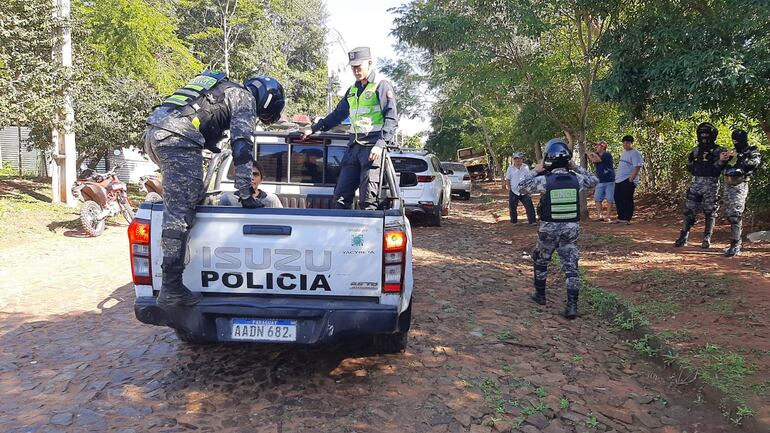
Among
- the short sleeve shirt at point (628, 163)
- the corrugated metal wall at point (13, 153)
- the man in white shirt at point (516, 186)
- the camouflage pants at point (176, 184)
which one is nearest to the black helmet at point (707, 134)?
the short sleeve shirt at point (628, 163)

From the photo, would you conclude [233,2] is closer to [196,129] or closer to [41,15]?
[41,15]

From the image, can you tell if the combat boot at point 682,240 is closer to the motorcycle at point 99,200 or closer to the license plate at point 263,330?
the license plate at point 263,330

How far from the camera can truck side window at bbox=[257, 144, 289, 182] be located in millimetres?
5887

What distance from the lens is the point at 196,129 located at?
3.64 m

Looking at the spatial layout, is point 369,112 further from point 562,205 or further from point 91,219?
point 91,219

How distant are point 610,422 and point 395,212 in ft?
6.30

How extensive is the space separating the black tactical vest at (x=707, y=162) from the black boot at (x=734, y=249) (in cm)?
96

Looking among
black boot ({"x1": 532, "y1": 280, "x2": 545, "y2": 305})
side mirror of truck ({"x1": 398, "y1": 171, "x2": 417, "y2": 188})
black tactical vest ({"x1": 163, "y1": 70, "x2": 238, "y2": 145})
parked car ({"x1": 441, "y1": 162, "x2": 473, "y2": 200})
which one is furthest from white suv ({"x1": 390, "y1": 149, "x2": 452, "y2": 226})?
parked car ({"x1": 441, "y1": 162, "x2": 473, "y2": 200})

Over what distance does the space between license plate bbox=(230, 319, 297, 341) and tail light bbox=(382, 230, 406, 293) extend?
67 cm

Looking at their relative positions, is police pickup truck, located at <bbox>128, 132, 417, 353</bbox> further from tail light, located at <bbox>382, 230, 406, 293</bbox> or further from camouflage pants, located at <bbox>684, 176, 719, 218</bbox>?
camouflage pants, located at <bbox>684, 176, 719, 218</bbox>

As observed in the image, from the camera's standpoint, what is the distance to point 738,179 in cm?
688

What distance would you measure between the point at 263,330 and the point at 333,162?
2776 millimetres

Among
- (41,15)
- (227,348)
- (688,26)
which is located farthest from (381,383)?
(41,15)

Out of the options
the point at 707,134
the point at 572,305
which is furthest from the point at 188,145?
the point at 707,134
